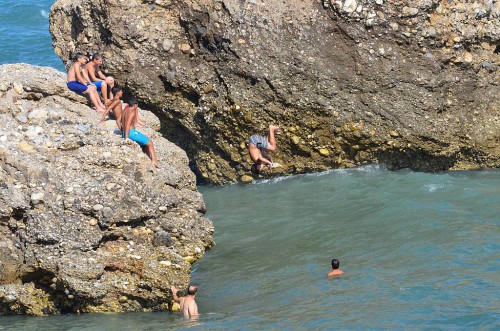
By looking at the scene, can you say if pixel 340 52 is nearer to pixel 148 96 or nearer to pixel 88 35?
pixel 148 96

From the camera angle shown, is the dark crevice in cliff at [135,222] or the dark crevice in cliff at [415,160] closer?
the dark crevice in cliff at [135,222]

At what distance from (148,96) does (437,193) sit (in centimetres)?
612

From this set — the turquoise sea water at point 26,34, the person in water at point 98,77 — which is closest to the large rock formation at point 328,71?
the person in water at point 98,77

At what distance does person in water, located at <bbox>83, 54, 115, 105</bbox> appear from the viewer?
15594 millimetres

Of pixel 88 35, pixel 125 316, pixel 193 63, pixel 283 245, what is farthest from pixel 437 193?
pixel 88 35

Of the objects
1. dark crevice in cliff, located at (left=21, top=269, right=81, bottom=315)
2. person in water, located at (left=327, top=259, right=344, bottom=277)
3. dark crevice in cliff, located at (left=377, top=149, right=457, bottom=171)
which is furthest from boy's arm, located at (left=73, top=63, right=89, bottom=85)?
dark crevice in cliff, located at (left=377, top=149, right=457, bottom=171)

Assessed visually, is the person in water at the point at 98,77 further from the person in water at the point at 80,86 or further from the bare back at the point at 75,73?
the bare back at the point at 75,73

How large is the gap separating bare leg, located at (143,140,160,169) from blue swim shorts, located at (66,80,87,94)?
6.63 ft

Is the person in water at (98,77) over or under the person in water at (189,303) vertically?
over

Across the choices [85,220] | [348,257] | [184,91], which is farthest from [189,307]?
[184,91]

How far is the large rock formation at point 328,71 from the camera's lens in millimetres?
15914

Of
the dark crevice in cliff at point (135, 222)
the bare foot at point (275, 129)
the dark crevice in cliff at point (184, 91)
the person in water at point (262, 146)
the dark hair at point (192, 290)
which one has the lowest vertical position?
the dark hair at point (192, 290)

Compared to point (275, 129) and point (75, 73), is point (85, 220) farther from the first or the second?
point (275, 129)

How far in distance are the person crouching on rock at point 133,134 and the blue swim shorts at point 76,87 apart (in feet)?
4.99
